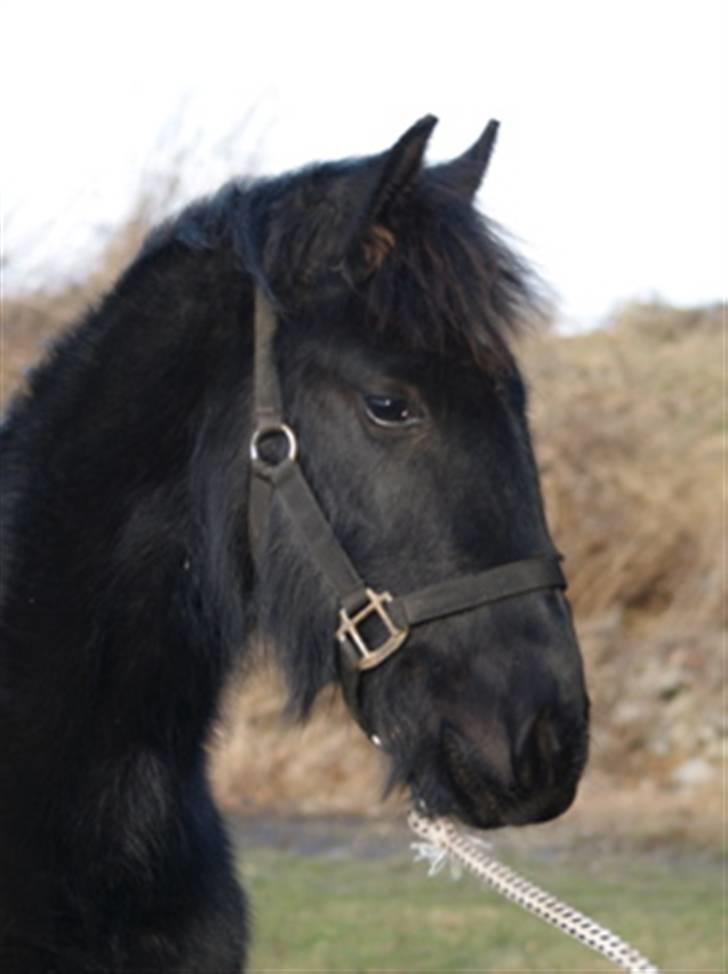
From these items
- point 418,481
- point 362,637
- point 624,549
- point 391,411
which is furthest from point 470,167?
point 624,549

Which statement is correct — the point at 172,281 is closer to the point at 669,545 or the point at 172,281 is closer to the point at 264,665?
the point at 264,665

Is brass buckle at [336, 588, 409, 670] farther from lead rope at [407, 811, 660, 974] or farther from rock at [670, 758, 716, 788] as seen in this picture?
rock at [670, 758, 716, 788]

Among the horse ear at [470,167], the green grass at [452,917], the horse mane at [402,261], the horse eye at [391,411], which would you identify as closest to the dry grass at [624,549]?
the green grass at [452,917]

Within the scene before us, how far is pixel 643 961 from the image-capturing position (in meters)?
3.55

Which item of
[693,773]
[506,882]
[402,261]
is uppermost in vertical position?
[402,261]

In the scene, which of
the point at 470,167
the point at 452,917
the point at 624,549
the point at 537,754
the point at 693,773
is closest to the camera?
the point at 537,754

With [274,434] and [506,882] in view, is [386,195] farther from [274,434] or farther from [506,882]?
[506,882]

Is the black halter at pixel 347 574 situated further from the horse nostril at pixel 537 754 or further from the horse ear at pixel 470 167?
the horse ear at pixel 470 167

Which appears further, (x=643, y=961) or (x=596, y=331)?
(x=596, y=331)

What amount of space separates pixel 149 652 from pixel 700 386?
15.0m

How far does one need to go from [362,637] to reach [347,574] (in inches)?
4.6

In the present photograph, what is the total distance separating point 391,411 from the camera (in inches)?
138

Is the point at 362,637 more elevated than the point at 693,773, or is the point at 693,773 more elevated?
the point at 362,637

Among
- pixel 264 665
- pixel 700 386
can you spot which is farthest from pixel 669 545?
pixel 264 665
